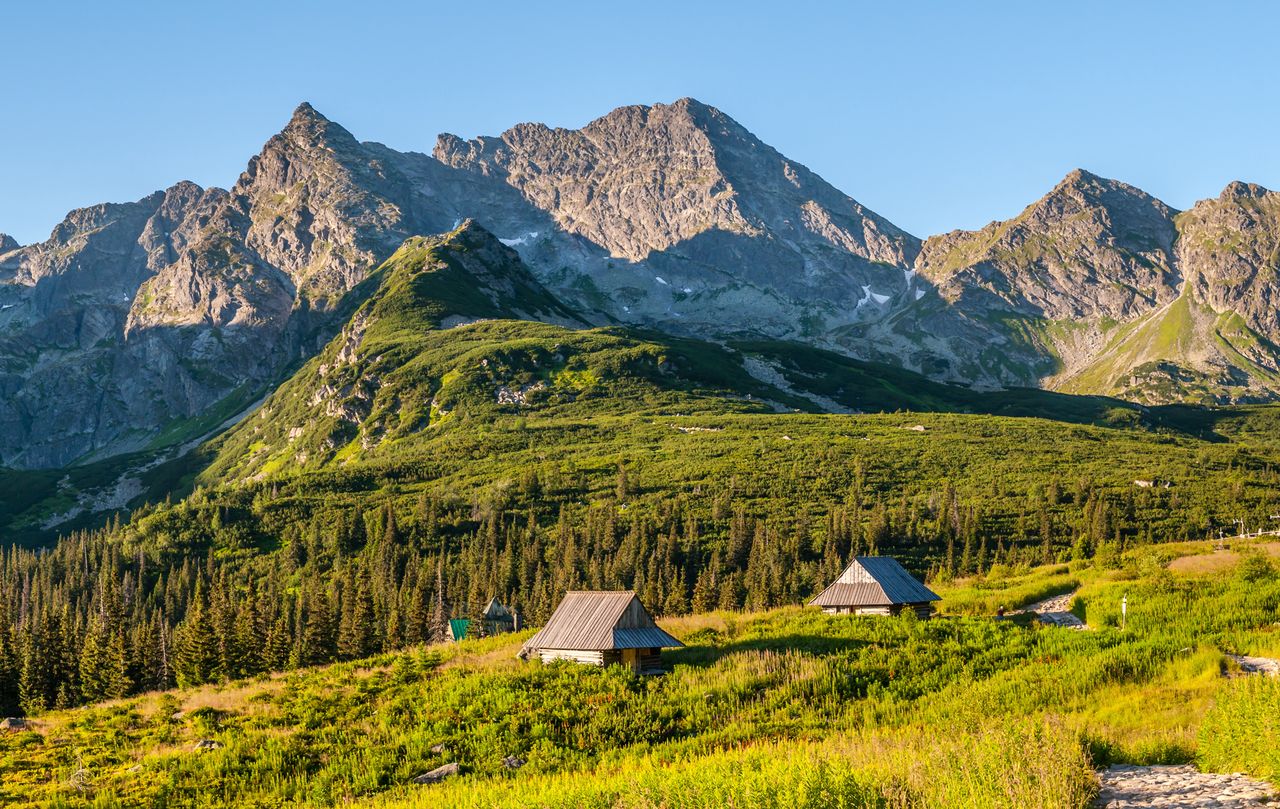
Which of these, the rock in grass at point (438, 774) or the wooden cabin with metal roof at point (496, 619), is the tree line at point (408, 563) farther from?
the rock in grass at point (438, 774)

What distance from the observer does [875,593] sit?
5578 centimetres

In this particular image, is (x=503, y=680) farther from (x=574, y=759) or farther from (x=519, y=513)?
(x=519, y=513)

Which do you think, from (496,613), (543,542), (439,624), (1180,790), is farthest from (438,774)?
(543,542)

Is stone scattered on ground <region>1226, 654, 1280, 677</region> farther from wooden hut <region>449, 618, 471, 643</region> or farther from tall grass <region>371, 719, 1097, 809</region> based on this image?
wooden hut <region>449, 618, 471, 643</region>

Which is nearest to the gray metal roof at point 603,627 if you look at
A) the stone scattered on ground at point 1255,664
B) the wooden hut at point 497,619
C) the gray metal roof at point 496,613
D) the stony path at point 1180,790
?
the stone scattered on ground at point 1255,664

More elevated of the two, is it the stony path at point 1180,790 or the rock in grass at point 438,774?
the stony path at point 1180,790

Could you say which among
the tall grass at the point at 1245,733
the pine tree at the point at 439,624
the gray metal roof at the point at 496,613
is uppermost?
the tall grass at the point at 1245,733

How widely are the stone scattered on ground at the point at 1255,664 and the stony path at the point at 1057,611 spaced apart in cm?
1270

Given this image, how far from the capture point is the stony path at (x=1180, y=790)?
15633mm

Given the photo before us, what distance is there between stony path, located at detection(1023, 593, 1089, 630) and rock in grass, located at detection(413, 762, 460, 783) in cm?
2800

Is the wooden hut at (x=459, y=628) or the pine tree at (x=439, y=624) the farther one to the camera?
the pine tree at (x=439, y=624)

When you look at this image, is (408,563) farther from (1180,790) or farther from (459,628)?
(1180,790)

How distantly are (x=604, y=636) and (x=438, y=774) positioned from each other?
45.4 ft

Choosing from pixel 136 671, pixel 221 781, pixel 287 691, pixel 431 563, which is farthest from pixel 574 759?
pixel 431 563
